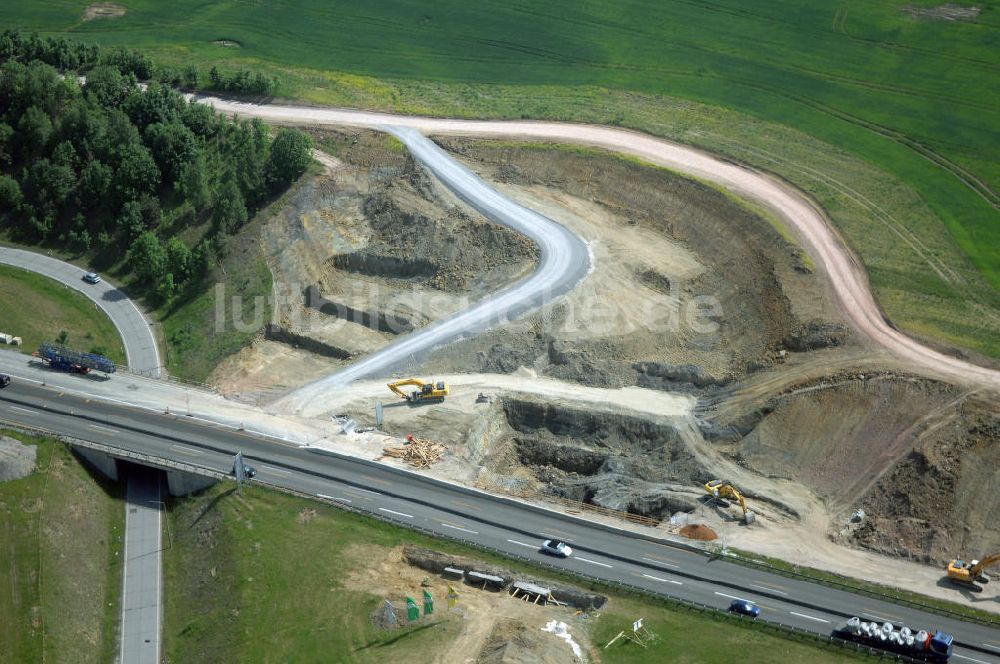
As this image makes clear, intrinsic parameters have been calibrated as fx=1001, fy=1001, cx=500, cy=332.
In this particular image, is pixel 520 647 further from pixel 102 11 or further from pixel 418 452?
pixel 102 11

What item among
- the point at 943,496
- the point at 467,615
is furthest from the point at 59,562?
the point at 943,496

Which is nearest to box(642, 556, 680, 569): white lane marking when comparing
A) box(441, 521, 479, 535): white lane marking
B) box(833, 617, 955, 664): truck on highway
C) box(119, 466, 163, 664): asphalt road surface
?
box(833, 617, 955, 664): truck on highway

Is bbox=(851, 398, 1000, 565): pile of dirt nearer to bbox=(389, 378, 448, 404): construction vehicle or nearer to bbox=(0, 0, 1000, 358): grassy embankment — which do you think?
bbox=(0, 0, 1000, 358): grassy embankment

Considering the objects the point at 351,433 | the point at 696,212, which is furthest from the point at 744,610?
the point at 696,212

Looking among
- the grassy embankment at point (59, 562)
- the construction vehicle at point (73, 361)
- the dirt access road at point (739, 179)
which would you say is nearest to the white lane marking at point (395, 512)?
the grassy embankment at point (59, 562)

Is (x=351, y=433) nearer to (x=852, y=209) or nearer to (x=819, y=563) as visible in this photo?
(x=819, y=563)

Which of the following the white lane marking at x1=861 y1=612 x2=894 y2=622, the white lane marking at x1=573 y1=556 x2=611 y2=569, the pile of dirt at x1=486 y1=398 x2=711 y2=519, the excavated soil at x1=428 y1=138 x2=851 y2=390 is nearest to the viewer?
the white lane marking at x1=861 y1=612 x2=894 y2=622
